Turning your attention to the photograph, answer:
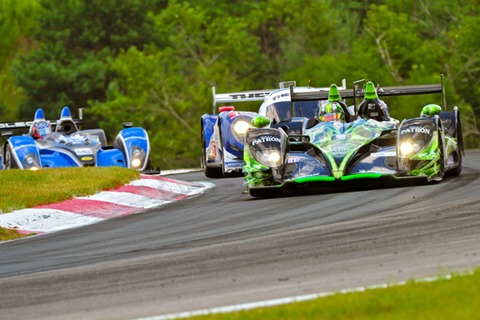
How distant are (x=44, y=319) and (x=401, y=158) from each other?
22.7ft

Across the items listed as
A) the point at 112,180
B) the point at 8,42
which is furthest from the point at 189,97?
the point at 112,180

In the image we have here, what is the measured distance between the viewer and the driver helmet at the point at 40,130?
760 inches

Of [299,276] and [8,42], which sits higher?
[8,42]


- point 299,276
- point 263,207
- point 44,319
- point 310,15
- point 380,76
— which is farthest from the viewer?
point 310,15

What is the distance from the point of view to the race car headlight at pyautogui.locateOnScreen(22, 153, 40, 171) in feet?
57.5

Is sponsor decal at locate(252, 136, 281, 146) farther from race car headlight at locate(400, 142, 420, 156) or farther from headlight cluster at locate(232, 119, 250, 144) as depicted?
headlight cluster at locate(232, 119, 250, 144)

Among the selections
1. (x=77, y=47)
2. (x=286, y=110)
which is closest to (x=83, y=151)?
(x=286, y=110)

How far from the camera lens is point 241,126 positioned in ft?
54.0

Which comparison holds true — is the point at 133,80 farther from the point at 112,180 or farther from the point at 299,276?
the point at 299,276

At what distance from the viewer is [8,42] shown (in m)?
56.7

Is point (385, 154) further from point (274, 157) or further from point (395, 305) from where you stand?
point (395, 305)

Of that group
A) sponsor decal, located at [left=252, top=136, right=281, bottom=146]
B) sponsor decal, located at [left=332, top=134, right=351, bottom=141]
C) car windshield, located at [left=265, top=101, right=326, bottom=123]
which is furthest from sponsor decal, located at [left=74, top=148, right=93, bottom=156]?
sponsor decal, located at [left=332, top=134, right=351, bottom=141]

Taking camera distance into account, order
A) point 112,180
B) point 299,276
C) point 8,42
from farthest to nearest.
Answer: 1. point 8,42
2. point 112,180
3. point 299,276

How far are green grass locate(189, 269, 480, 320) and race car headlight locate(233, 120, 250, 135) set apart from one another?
11.0 m
